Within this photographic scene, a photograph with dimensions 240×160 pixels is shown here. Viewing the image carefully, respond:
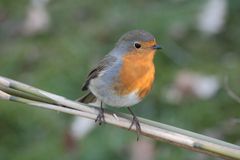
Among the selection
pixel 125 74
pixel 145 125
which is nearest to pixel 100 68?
pixel 125 74

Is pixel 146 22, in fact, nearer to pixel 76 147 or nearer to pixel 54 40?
pixel 54 40

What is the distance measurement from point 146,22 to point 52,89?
3.09 feet

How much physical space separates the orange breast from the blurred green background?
67cm

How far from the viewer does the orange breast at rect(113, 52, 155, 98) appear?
384cm

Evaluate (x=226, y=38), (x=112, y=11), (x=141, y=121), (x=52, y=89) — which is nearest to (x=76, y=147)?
(x=52, y=89)

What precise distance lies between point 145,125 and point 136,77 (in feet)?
2.89

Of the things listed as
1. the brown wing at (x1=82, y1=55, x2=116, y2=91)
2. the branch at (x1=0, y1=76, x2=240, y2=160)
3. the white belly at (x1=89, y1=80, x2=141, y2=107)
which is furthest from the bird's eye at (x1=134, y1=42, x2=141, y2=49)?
the branch at (x1=0, y1=76, x2=240, y2=160)

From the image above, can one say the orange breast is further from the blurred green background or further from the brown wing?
the blurred green background

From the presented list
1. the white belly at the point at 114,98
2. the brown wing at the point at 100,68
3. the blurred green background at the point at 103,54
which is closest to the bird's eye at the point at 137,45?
the brown wing at the point at 100,68

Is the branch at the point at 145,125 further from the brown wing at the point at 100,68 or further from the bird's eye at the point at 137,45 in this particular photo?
the bird's eye at the point at 137,45

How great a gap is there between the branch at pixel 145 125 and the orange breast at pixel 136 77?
700 millimetres

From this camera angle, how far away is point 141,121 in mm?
3074

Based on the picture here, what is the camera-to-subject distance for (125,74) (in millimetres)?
3932

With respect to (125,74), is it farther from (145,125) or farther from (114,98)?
(145,125)
